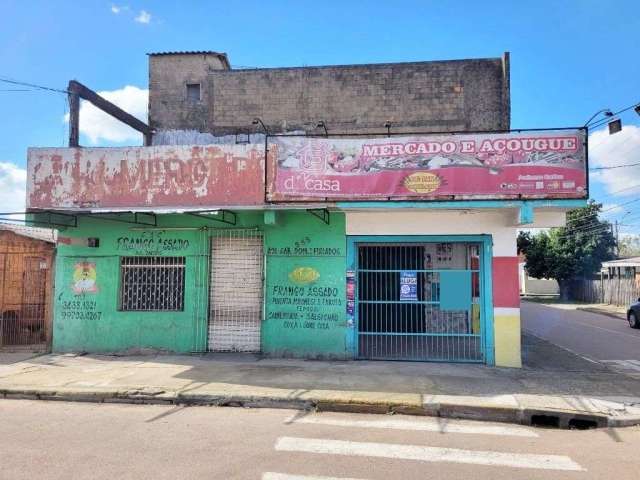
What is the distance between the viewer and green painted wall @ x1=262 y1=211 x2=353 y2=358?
10031 mm

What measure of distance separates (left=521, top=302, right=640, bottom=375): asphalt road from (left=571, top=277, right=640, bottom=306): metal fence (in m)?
5.11

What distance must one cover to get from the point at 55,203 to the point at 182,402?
5.74m

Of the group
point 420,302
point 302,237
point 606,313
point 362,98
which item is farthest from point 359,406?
point 606,313

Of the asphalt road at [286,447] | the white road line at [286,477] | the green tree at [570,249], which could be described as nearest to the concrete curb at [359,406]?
the asphalt road at [286,447]

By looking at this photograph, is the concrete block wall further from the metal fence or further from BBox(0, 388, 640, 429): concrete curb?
the metal fence

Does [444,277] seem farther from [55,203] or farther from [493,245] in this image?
[55,203]

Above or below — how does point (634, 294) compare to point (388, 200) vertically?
below

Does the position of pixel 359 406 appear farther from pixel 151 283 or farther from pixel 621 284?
pixel 621 284

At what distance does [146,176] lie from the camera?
10.2 meters

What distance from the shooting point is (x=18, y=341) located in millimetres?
11844

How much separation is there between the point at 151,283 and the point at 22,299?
4.11 metres

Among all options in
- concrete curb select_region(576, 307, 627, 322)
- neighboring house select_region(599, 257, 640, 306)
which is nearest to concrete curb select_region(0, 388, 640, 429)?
concrete curb select_region(576, 307, 627, 322)

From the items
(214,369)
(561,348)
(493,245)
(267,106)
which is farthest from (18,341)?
(561,348)

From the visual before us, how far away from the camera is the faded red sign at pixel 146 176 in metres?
9.95
